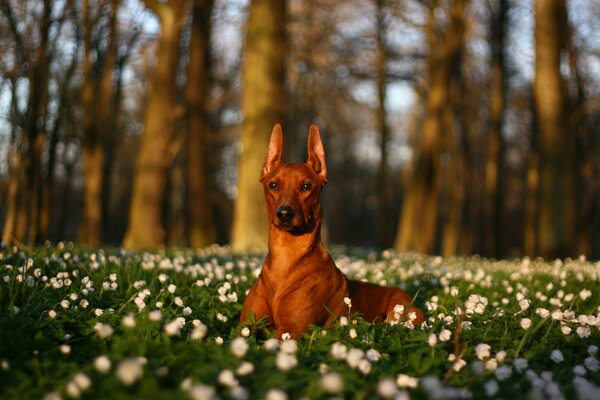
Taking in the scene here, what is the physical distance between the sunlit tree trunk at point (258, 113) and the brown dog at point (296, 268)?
747 centimetres

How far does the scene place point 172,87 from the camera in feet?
54.1

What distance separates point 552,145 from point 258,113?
702 cm

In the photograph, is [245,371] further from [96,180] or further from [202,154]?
[96,180]

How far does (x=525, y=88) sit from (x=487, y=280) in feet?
84.6

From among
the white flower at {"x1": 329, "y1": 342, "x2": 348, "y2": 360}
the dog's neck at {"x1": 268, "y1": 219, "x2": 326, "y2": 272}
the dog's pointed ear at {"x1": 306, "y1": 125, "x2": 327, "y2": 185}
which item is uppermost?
the dog's pointed ear at {"x1": 306, "y1": 125, "x2": 327, "y2": 185}

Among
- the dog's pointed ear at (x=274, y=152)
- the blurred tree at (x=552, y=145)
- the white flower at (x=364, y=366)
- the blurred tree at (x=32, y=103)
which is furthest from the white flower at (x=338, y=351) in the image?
the blurred tree at (x=32, y=103)

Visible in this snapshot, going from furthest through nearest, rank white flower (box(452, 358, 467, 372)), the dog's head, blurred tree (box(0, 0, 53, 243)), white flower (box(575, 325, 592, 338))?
blurred tree (box(0, 0, 53, 243)) < the dog's head < white flower (box(575, 325, 592, 338)) < white flower (box(452, 358, 467, 372))

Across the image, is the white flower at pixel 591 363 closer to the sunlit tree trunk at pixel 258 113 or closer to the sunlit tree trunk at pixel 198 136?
the sunlit tree trunk at pixel 258 113

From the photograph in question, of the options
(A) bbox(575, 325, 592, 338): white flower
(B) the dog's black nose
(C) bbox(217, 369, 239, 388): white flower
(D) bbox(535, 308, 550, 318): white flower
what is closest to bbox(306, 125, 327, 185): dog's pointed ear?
(B) the dog's black nose

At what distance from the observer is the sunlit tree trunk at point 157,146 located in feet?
52.4

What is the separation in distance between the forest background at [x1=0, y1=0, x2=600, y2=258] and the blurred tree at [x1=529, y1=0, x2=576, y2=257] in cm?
3

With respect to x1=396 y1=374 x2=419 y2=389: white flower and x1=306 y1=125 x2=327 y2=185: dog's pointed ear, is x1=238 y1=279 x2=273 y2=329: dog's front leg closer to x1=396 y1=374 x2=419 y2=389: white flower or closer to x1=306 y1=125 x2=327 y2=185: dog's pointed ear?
x1=306 y1=125 x2=327 y2=185: dog's pointed ear

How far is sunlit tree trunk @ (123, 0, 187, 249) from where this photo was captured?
15961mm

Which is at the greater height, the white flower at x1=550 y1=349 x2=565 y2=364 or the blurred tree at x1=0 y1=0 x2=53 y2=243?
the blurred tree at x1=0 y1=0 x2=53 y2=243
